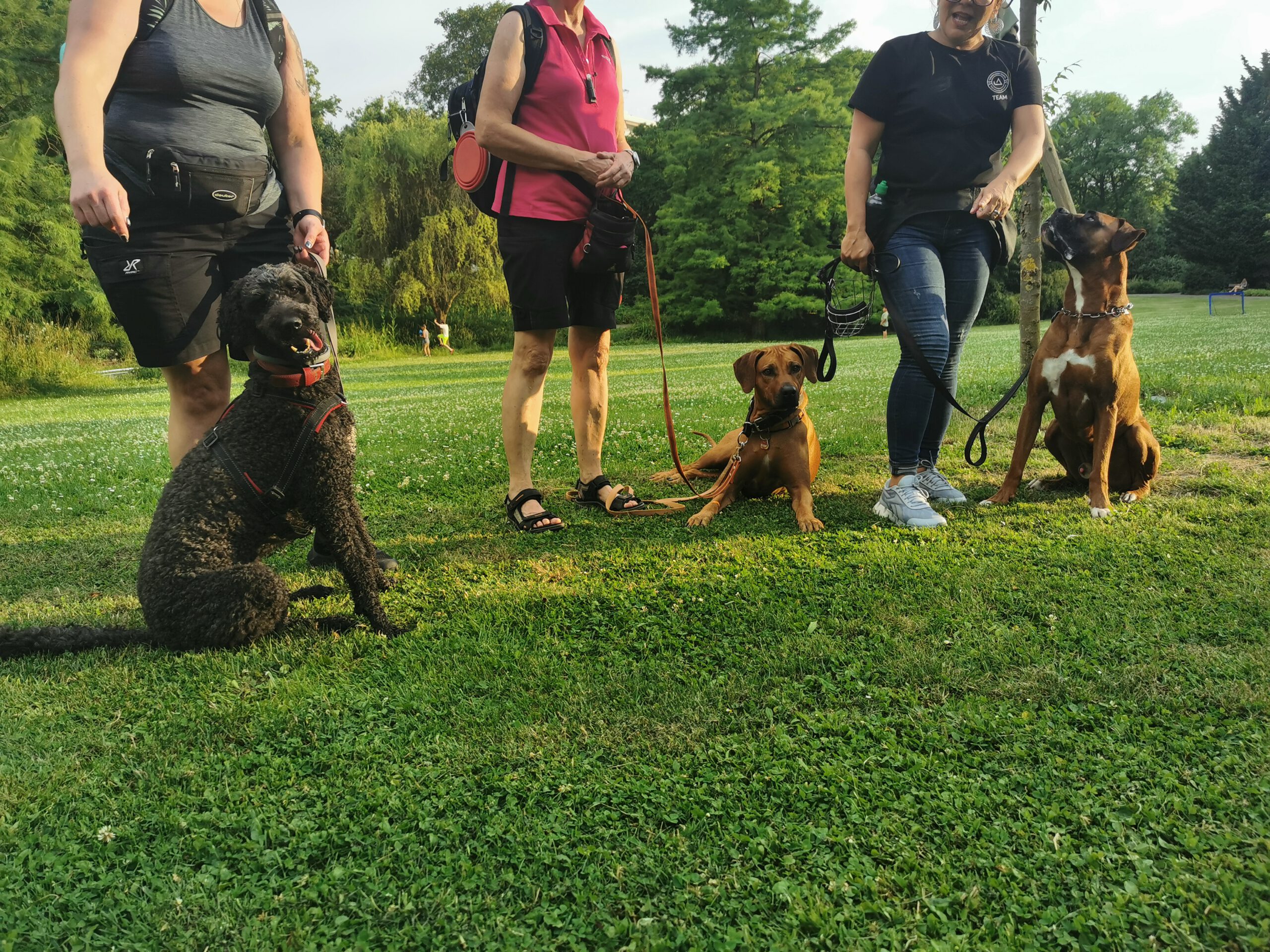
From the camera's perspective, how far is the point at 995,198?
3.95m

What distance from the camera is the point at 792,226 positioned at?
35406 millimetres

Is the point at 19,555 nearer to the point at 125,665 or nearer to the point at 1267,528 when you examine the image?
the point at 125,665

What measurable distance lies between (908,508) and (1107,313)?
5.34 feet

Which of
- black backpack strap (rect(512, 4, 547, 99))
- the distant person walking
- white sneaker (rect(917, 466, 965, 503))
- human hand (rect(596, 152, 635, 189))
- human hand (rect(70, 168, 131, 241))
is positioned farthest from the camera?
the distant person walking

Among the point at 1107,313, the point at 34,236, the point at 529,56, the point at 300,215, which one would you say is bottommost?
the point at 1107,313

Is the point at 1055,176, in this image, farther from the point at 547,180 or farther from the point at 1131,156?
the point at 1131,156

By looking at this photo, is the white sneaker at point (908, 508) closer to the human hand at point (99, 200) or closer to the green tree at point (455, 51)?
the human hand at point (99, 200)

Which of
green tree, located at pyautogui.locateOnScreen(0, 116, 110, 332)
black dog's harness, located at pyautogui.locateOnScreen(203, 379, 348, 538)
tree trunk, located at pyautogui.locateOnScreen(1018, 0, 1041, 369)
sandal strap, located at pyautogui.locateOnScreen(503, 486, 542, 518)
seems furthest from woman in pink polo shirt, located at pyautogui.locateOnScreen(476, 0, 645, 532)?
green tree, located at pyautogui.locateOnScreen(0, 116, 110, 332)

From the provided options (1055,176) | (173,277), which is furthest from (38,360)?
(1055,176)

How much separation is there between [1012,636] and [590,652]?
1.56m

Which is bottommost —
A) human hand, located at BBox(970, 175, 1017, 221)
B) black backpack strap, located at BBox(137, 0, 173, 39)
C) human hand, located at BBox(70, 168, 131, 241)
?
human hand, located at BBox(70, 168, 131, 241)

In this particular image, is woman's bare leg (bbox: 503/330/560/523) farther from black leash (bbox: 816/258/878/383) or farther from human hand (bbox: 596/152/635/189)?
black leash (bbox: 816/258/878/383)

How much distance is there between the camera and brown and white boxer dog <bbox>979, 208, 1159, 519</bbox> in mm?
4102

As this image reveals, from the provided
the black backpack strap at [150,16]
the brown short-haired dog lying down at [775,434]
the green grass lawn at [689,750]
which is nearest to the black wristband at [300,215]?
the black backpack strap at [150,16]
